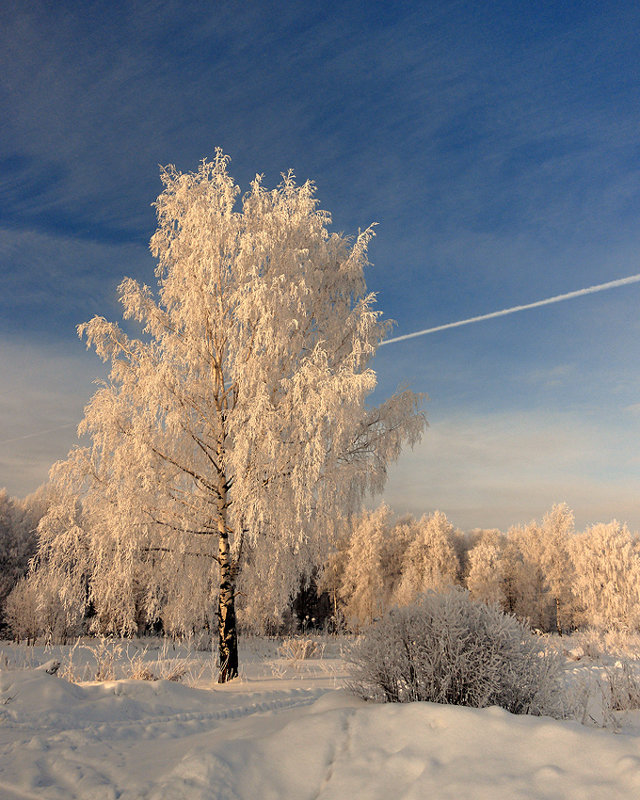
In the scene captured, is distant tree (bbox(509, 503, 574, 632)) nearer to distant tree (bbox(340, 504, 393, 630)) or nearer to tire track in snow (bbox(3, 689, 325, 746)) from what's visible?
distant tree (bbox(340, 504, 393, 630))

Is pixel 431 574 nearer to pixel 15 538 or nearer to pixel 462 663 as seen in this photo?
pixel 15 538

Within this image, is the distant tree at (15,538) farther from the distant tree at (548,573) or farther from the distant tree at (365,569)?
the distant tree at (548,573)

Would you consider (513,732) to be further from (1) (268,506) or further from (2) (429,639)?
(1) (268,506)

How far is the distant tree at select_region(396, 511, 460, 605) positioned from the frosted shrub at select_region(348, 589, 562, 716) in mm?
32447

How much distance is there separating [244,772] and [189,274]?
29.7ft

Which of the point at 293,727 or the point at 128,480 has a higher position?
the point at 128,480

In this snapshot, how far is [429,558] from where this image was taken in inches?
1537

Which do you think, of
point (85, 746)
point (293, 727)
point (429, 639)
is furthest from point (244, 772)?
point (429, 639)

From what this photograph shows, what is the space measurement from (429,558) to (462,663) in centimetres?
3574

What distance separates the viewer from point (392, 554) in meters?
43.5

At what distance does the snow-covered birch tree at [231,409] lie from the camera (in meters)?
9.59

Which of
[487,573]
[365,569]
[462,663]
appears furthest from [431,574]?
[462,663]

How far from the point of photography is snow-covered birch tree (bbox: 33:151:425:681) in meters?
9.59

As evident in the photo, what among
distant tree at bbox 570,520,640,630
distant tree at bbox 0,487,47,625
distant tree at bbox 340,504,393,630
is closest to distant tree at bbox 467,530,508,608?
distant tree at bbox 570,520,640,630
